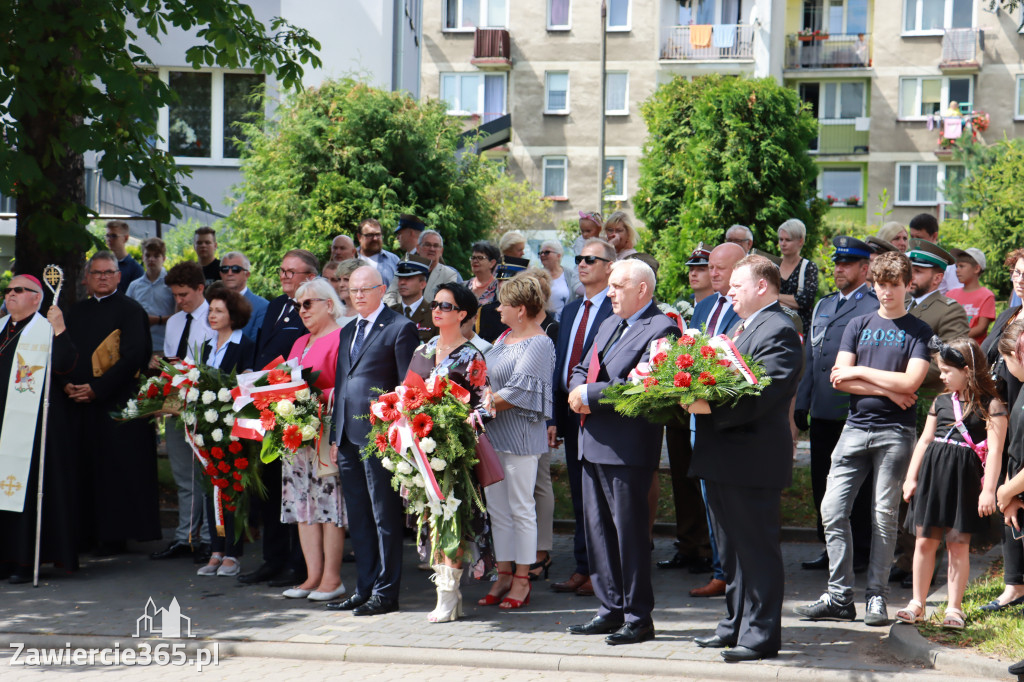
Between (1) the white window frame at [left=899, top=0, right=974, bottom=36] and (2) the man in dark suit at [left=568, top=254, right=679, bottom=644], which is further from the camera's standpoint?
(1) the white window frame at [left=899, top=0, right=974, bottom=36]

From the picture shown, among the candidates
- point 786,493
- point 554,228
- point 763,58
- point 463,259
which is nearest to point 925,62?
point 763,58

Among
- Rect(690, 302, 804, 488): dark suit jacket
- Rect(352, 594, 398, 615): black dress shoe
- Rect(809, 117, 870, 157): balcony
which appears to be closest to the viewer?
Rect(690, 302, 804, 488): dark suit jacket

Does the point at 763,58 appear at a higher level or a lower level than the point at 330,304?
higher

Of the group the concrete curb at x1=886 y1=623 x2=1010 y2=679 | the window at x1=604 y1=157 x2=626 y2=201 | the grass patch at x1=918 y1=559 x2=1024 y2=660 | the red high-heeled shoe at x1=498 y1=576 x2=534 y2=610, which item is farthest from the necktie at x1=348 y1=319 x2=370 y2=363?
the window at x1=604 y1=157 x2=626 y2=201

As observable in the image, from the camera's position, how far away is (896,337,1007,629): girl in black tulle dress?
22.4ft

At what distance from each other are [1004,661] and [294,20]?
19717mm

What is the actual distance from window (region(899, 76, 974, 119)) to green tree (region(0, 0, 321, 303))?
3587cm

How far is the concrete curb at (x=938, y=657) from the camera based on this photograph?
607 centimetres

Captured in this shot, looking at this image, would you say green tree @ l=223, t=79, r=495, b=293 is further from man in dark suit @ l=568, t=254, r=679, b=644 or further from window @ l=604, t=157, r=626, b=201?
window @ l=604, t=157, r=626, b=201

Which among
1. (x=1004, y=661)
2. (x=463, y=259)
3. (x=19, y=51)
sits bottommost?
(x=1004, y=661)

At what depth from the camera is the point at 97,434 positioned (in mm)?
9672

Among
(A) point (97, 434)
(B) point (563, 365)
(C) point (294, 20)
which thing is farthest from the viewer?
(C) point (294, 20)

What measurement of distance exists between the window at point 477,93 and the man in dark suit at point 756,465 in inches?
1414

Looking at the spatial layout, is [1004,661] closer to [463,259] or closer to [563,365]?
[563,365]
